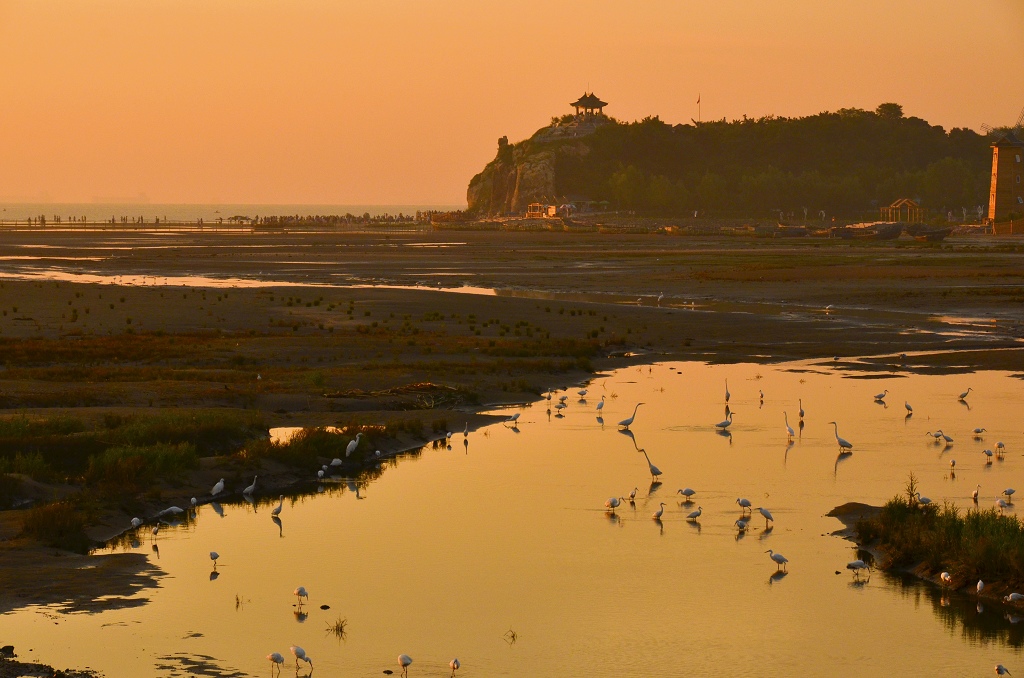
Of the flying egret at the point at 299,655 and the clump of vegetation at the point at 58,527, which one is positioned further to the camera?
the clump of vegetation at the point at 58,527

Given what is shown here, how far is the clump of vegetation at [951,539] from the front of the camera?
59.5 feet

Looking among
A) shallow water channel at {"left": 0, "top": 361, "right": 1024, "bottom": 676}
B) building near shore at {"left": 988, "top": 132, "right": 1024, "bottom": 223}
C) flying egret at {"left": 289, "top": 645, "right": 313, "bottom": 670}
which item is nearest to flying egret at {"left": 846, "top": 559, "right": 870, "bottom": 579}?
shallow water channel at {"left": 0, "top": 361, "right": 1024, "bottom": 676}

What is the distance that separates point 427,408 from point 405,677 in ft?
64.0

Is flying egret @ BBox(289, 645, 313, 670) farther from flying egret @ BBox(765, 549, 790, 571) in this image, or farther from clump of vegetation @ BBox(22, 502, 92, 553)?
flying egret @ BBox(765, 549, 790, 571)

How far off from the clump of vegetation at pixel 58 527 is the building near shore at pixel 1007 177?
515 feet

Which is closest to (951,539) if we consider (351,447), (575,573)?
(575,573)

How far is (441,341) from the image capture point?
4634 centimetres

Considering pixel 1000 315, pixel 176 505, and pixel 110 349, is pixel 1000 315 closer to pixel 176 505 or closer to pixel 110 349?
pixel 110 349

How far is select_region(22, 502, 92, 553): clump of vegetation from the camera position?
65.8 ft

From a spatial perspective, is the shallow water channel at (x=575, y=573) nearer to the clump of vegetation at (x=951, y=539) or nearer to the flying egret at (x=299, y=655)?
the flying egret at (x=299, y=655)

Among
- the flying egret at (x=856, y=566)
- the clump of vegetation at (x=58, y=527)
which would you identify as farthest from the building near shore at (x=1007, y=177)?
the clump of vegetation at (x=58, y=527)

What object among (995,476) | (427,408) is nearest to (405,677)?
(995,476)

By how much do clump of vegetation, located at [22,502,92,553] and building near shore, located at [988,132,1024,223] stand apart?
515 feet

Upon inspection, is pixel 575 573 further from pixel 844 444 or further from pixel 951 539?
pixel 844 444
